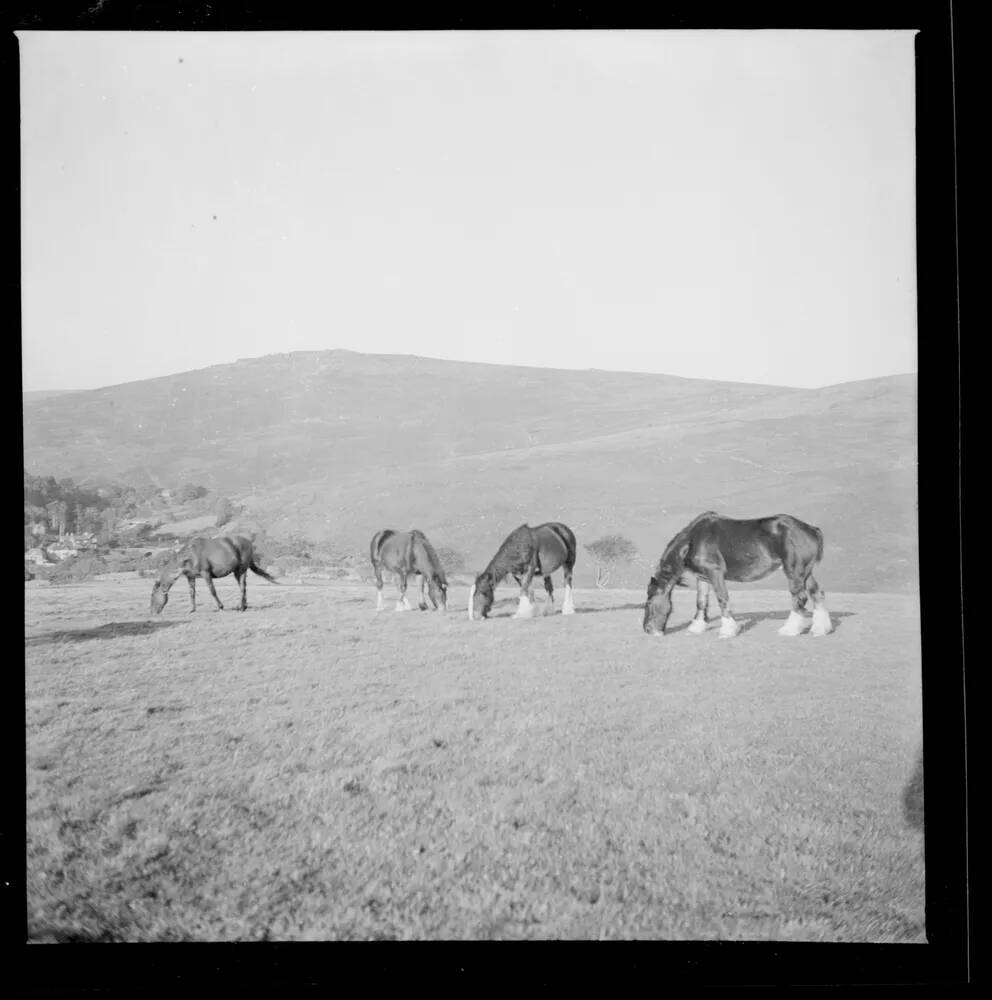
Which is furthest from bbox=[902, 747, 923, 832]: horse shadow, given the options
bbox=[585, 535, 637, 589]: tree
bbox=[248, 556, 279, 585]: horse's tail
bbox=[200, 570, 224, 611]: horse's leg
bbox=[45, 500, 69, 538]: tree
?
bbox=[45, 500, 69, 538]: tree

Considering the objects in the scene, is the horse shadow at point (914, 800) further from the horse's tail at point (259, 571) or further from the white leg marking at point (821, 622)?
the horse's tail at point (259, 571)

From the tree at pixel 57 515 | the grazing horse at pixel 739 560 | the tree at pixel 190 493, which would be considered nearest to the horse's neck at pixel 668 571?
the grazing horse at pixel 739 560

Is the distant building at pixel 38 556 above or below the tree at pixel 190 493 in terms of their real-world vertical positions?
below

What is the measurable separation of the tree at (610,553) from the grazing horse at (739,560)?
0.19m

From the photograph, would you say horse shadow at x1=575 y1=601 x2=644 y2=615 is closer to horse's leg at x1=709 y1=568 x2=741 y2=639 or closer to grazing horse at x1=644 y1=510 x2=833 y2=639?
grazing horse at x1=644 y1=510 x2=833 y2=639

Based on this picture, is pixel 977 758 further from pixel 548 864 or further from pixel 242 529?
pixel 242 529

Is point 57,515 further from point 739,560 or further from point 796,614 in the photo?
point 796,614

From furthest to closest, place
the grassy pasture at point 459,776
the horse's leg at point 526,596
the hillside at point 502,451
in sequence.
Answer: the horse's leg at point 526,596
the hillside at point 502,451
the grassy pasture at point 459,776

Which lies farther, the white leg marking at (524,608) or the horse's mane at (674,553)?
the white leg marking at (524,608)

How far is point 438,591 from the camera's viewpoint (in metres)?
3.97

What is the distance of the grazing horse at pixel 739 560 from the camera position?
12.3 feet

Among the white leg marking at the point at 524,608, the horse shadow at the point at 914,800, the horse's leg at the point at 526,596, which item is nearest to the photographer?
the horse shadow at the point at 914,800

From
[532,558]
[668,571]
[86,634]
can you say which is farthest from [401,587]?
[86,634]
